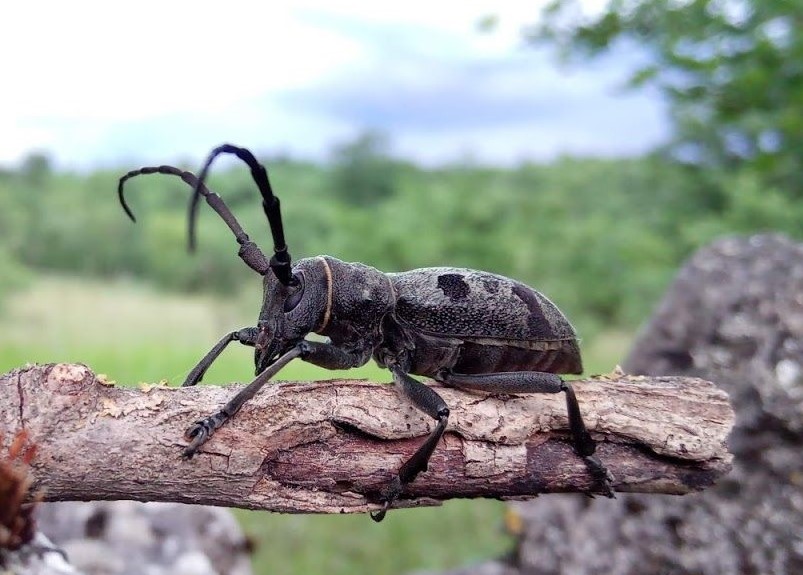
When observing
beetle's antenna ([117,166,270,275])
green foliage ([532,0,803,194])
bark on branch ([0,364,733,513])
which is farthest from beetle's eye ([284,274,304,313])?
green foliage ([532,0,803,194])

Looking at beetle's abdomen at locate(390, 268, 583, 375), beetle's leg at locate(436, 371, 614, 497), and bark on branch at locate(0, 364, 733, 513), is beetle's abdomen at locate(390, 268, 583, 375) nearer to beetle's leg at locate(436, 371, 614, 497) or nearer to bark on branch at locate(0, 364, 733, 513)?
beetle's leg at locate(436, 371, 614, 497)

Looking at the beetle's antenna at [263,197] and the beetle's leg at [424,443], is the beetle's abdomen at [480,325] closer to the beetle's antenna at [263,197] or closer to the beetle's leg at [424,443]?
the beetle's leg at [424,443]

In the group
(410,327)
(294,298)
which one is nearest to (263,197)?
(294,298)

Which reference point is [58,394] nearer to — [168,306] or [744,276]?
[168,306]

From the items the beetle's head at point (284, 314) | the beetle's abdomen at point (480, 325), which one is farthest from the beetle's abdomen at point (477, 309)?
the beetle's head at point (284, 314)

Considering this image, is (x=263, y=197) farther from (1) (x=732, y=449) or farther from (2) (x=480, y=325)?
(1) (x=732, y=449)

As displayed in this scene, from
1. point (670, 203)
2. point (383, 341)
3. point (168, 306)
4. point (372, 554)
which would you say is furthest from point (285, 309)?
point (670, 203)

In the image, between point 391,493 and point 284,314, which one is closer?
point 391,493
